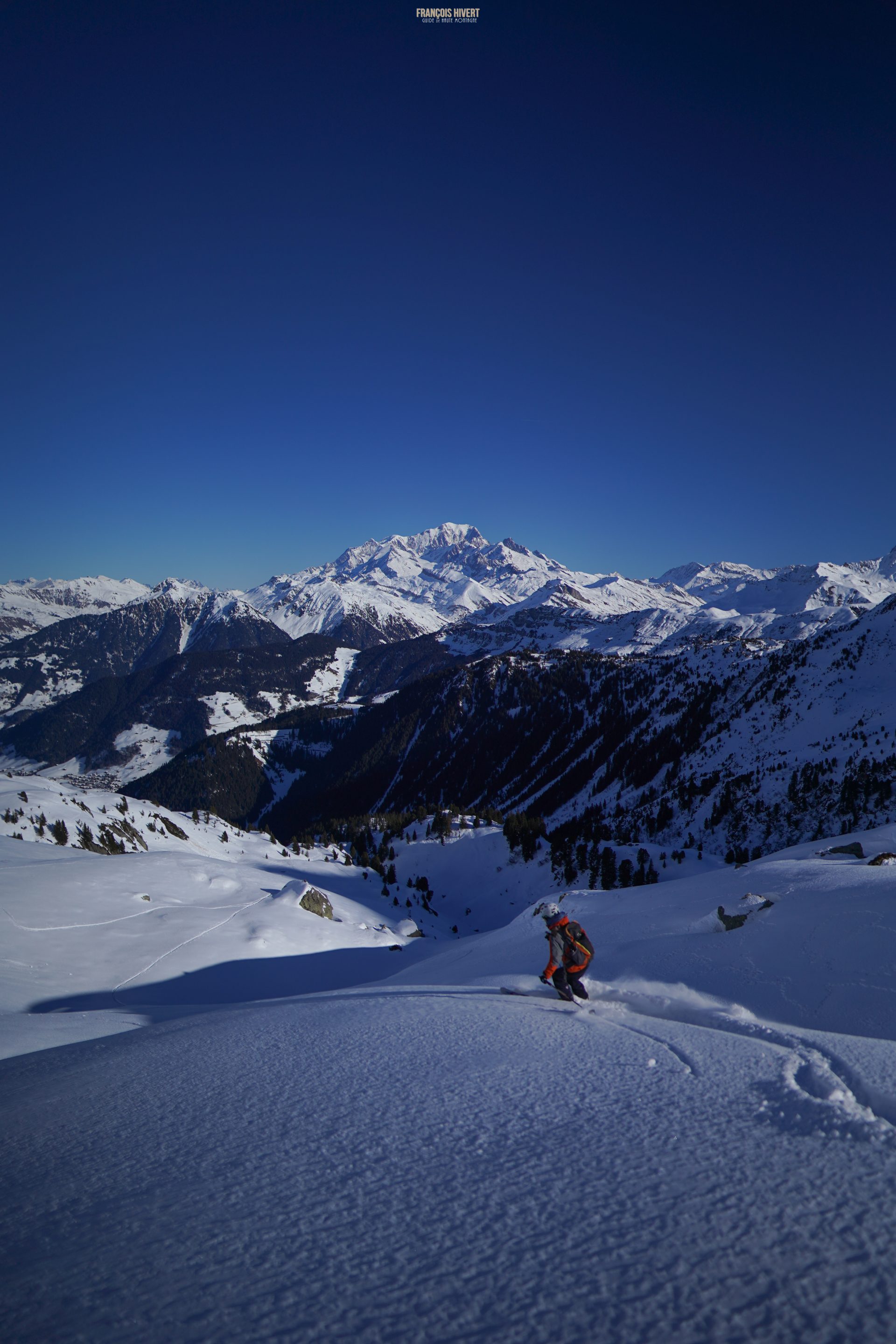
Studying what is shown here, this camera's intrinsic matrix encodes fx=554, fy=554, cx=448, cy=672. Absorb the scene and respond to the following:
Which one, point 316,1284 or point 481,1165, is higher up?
point 316,1284

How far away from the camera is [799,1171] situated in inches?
110

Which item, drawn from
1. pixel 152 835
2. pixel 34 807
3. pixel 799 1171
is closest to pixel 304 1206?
pixel 799 1171

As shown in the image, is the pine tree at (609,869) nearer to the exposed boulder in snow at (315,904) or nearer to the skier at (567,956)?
the exposed boulder in snow at (315,904)

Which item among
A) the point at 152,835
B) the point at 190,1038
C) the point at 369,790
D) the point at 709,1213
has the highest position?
the point at 709,1213

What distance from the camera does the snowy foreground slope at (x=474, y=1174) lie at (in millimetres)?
2096

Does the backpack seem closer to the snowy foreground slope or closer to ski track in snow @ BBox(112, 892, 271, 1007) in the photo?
the snowy foreground slope

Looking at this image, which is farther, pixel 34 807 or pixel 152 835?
pixel 152 835

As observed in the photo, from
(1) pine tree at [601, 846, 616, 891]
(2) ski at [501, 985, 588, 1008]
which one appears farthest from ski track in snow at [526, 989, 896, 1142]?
(1) pine tree at [601, 846, 616, 891]

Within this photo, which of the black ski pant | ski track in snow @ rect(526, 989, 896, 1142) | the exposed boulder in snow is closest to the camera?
ski track in snow @ rect(526, 989, 896, 1142)

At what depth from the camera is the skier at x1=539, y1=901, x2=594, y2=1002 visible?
7492 millimetres

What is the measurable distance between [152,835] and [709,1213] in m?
41.8

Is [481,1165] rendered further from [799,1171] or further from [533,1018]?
[533,1018]

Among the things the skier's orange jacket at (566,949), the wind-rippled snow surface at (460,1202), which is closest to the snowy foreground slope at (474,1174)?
the wind-rippled snow surface at (460,1202)

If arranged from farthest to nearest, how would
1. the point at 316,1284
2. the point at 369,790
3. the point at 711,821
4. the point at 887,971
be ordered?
the point at 369,790, the point at 711,821, the point at 887,971, the point at 316,1284
